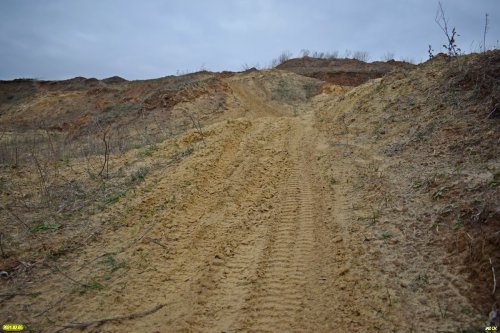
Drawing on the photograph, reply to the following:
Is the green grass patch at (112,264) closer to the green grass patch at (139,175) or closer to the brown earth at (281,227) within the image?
the brown earth at (281,227)

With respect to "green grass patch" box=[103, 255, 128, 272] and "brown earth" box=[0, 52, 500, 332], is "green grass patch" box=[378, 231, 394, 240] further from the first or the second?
"green grass patch" box=[103, 255, 128, 272]

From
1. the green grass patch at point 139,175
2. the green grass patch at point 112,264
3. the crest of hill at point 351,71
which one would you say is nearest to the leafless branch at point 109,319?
the green grass patch at point 112,264

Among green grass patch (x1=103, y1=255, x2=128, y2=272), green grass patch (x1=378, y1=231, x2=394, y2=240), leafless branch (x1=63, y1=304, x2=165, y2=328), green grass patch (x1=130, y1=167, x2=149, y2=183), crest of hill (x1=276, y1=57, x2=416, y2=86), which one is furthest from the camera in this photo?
crest of hill (x1=276, y1=57, x2=416, y2=86)

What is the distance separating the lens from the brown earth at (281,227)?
3.29 m

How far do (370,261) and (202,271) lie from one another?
1790 millimetres

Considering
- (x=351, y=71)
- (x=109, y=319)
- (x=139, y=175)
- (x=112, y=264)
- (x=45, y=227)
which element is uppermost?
(x=351, y=71)

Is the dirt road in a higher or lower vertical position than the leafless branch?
higher

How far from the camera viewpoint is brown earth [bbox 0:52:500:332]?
3.29 m

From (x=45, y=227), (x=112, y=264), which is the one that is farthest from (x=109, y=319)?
(x=45, y=227)

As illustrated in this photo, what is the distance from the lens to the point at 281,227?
4.86 meters

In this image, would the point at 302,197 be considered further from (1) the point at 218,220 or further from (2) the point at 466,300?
(2) the point at 466,300

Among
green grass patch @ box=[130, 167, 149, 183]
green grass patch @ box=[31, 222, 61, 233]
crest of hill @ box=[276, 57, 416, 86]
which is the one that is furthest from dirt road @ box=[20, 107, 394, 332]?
crest of hill @ box=[276, 57, 416, 86]

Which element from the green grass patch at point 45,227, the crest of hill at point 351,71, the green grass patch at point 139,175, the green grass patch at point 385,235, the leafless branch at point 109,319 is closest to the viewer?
the leafless branch at point 109,319

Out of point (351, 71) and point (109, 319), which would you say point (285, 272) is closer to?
point (109, 319)
